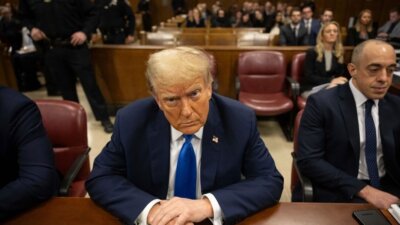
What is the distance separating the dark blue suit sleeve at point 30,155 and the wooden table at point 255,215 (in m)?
0.08

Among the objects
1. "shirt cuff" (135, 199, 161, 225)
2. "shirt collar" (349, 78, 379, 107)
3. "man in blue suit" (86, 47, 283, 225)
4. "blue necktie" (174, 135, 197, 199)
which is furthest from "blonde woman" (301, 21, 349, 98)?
"shirt cuff" (135, 199, 161, 225)

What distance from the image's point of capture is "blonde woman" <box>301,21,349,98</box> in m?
3.55

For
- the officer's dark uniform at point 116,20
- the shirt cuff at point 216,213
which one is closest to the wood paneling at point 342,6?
the officer's dark uniform at point 116,20

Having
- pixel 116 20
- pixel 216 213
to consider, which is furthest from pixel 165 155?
pixel 116 20

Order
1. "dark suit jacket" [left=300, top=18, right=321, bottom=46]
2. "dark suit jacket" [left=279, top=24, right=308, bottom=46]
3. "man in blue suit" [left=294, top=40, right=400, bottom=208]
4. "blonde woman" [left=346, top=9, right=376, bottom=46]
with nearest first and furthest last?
"man in blue suit" [left=294, top=40, right=400, bottom=208], "dark suit jacket" [left=279, top=24, right=308, bottom=46], "dark suit jacket" [left=300, top=18, right=321, bottom=46], "blonde woman" [left=346, top=9, right=376, bottom=46]

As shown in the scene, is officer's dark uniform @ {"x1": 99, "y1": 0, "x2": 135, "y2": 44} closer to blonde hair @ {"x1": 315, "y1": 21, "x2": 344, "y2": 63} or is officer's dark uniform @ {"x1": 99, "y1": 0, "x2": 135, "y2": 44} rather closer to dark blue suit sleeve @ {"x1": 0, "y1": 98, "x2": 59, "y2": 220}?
blonde hair @ {"x1": 315, "y1": 21, "x2": 344, "y2": 63}

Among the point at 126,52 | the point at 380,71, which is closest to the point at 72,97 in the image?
the point at 126,52

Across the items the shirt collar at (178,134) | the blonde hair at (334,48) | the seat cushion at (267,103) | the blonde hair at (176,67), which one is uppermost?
the blonde hair at (176,67)

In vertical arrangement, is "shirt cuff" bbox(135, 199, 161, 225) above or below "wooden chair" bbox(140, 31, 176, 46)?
below

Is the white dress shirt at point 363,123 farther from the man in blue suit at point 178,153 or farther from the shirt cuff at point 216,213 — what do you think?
the shirt cuff at point 216,213

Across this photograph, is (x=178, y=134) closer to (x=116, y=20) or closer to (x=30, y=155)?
(x=30, y=155)

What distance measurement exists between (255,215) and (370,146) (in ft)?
2.90

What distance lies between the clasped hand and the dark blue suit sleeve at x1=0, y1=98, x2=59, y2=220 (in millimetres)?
434

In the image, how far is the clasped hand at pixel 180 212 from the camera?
1000 millimetres
